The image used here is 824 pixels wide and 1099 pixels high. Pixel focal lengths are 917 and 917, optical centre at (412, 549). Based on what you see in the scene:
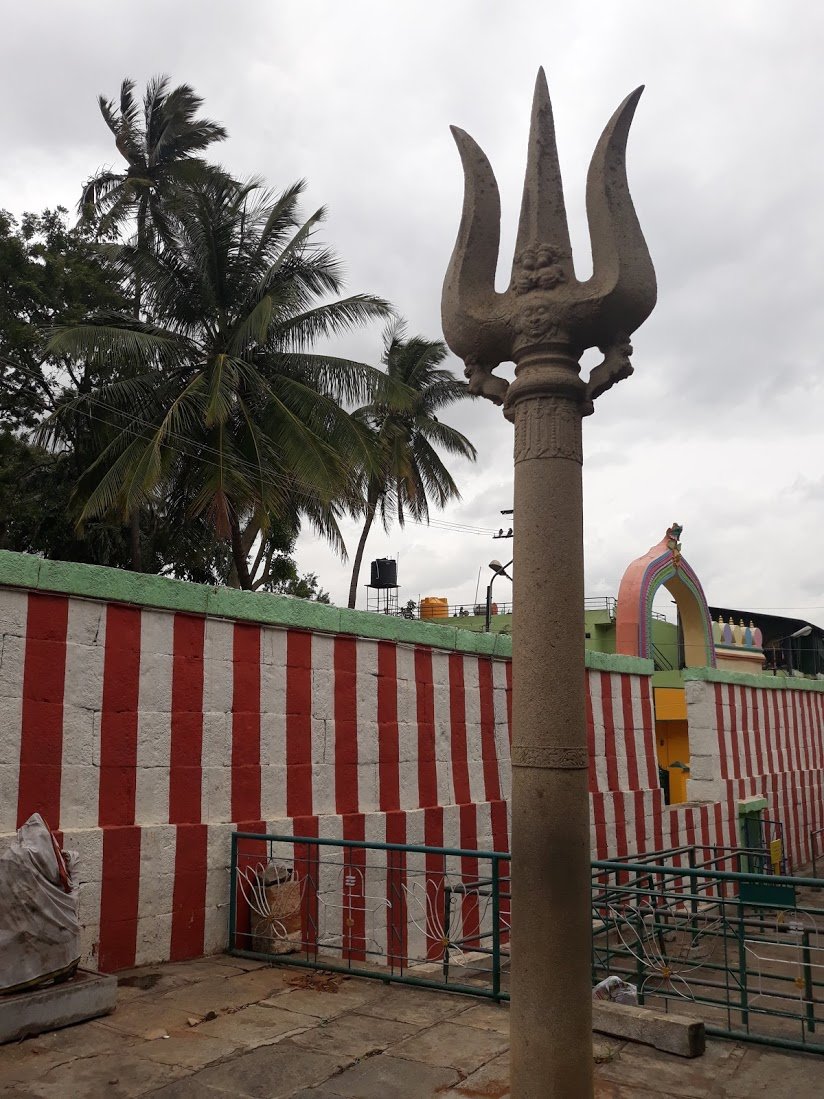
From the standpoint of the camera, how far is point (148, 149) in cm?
2262

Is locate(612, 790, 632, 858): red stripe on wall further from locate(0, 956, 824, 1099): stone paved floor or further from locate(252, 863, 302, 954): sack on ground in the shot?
locate(0, 956, 824, 1099): stone paved floor

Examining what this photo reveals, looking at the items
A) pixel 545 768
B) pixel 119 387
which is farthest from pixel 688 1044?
pixel 119 387

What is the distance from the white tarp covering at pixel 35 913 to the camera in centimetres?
512

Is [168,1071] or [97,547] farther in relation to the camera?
[97,547]

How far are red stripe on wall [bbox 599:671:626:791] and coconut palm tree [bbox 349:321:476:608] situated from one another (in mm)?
10854

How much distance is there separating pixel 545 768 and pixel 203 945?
15.5 ft

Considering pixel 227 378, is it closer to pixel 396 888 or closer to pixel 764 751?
pixel 396 888

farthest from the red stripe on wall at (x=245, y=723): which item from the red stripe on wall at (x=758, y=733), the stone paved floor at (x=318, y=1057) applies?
the red stripe on wall at (x=758, y=733)

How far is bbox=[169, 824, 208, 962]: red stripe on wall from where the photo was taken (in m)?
7.01

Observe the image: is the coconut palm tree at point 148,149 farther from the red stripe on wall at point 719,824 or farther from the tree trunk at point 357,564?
the red stripe on wall at point 719,824

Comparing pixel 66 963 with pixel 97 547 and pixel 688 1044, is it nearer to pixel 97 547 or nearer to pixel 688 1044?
pixel 688 1044

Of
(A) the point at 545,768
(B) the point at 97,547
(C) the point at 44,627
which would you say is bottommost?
(A) the point at 545,768

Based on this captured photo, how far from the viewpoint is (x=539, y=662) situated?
371cm

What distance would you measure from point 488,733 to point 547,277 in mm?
7688
